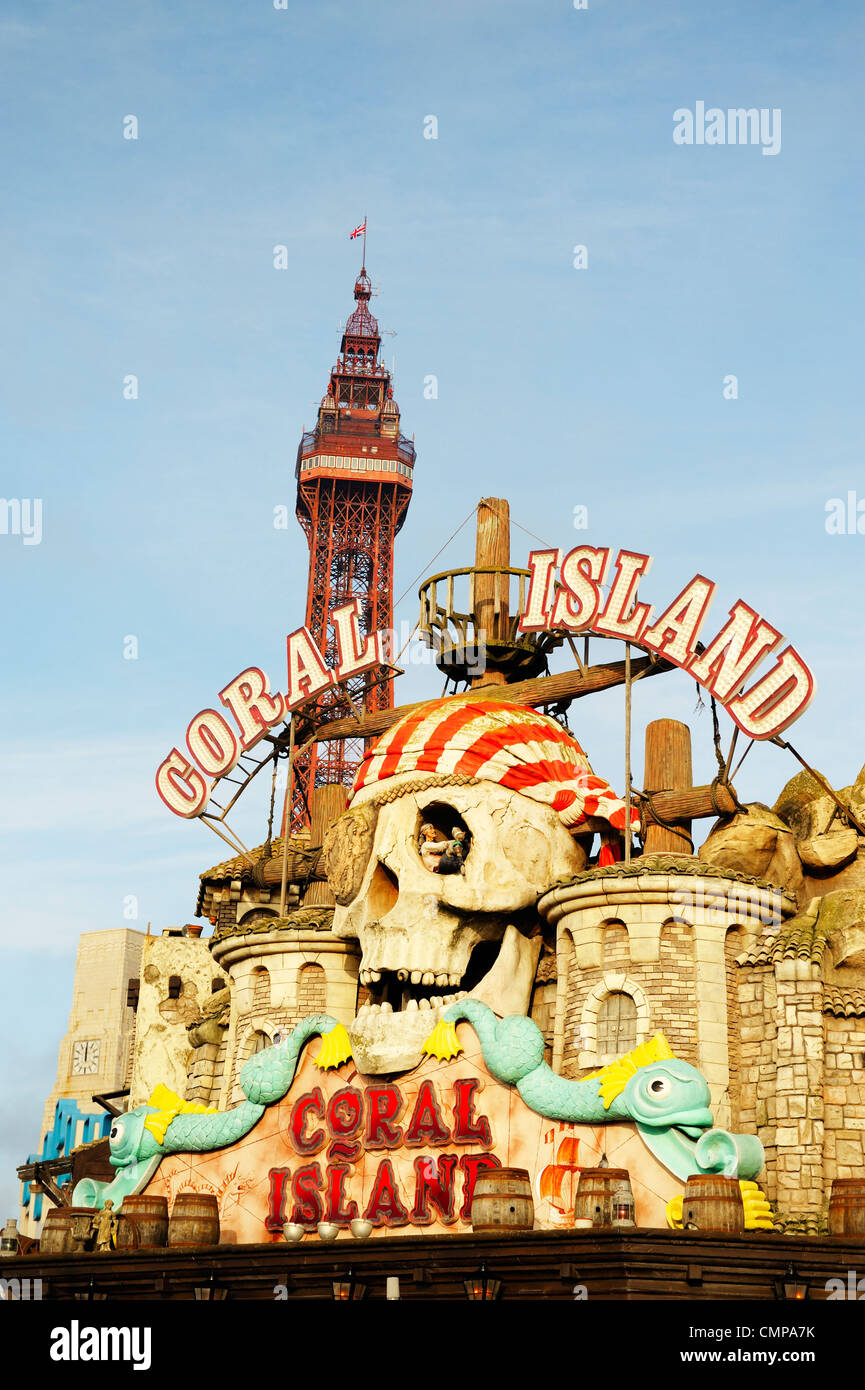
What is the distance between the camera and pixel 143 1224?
3091cm

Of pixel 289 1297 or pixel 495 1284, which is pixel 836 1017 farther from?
pixel 289 1297

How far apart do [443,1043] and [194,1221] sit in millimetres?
5439

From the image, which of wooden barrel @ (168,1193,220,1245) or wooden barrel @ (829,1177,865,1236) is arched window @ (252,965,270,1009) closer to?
wooden barrel @ (168,1193,220,1245)

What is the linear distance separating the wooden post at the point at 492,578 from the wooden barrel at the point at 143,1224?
45.5 ft

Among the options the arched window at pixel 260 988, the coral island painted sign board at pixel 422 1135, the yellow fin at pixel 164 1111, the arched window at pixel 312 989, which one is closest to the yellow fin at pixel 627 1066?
the coral island painted sign board at pixel 422 1135

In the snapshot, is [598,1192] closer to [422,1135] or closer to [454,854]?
[422,1135]

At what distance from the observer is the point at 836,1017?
28938mm

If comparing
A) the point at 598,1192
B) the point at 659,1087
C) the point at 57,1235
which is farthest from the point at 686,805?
the point at 57,1235

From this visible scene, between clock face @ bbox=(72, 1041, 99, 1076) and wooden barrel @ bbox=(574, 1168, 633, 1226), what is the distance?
52349mm

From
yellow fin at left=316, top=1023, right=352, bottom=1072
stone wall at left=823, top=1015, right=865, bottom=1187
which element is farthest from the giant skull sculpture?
stone wall at left=823, top=1015, right=865, bottom=1187

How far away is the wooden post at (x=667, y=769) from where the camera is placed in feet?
109

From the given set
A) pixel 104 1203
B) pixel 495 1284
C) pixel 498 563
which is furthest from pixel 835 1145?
pixel 498 563

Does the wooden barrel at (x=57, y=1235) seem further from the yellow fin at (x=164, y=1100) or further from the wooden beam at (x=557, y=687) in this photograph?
the wooden beam at (x=557, y=687)
